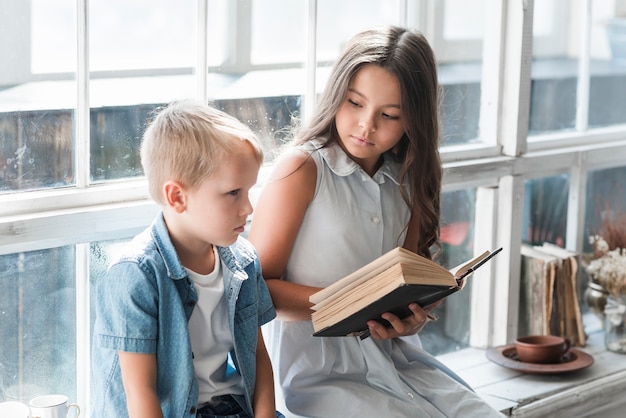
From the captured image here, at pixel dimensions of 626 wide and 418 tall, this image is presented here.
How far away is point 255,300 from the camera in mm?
1970

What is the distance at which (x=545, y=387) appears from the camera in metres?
2.86

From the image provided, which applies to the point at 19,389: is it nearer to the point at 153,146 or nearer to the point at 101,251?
the point at 101,251

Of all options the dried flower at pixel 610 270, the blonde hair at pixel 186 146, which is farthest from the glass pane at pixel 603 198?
the blonde hair at pixel 186 146

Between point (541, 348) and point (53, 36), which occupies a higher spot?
point (53, 36)

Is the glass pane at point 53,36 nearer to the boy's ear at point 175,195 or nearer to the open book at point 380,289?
the boy's ear at point 175,195

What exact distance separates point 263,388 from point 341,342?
12.7 inches

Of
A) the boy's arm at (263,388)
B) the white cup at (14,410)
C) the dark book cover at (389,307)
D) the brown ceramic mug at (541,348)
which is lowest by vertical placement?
the brown ceramic mug at (541,348)

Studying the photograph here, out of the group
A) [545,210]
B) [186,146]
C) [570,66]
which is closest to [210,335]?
[186,146]

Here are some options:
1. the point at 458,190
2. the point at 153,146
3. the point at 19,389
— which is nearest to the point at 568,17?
the point at 458,190

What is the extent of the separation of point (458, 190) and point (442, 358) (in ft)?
1.74

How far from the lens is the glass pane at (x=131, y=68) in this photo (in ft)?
7.03

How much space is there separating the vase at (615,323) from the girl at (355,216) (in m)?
1.07

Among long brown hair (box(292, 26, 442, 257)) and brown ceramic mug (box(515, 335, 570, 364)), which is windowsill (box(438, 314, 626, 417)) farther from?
long brown hair (box(292, 26, 442, 257))

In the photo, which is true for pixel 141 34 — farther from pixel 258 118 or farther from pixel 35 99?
pixel 258 118
